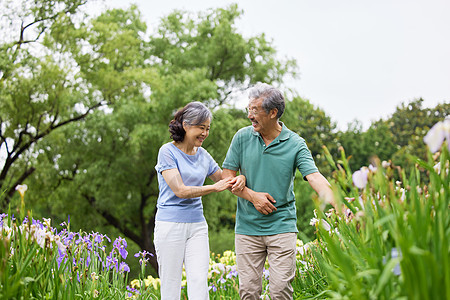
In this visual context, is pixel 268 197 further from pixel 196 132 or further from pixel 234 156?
pixel 196 132

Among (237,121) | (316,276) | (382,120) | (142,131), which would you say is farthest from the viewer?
(382,120)

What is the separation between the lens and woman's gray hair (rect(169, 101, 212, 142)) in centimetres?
340

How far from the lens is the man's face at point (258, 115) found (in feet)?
11.1

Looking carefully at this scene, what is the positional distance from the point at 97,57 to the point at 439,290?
54.4 feet

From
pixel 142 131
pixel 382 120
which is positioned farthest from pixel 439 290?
pixel 382 120

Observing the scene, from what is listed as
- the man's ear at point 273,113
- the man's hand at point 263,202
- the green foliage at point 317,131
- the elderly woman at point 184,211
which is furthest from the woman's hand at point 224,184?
the green foliage at point 317,131

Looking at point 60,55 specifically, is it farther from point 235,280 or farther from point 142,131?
point 235,280

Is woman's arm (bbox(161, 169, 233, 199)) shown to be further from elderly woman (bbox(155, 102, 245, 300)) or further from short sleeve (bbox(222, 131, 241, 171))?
short sleeve (bbox(222, 131, 241, 171))

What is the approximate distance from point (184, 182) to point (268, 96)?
2.93 ft

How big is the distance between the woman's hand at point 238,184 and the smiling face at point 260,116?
41 centimetres

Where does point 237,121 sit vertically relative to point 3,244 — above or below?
above

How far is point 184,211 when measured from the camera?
3.35 metres

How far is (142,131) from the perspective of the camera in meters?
15.2

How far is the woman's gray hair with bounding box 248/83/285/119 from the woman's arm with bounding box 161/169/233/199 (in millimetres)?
630
